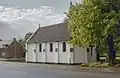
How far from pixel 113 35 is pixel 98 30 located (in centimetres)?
190

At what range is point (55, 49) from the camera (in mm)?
56469

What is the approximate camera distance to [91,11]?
128ft

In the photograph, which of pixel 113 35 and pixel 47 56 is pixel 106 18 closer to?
pixel 113 35

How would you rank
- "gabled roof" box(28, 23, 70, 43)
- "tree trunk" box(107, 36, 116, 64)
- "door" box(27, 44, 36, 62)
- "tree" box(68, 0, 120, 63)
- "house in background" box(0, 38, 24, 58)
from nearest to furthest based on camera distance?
"tree" box(68, 0, 120, 63) < "tree trunk" box(107, 36, 116, 64) < "gabled roof" box(28, 23, 70, 43) < "door" box(27, 44, 36, 62) < "house in background" box(0, 38, 24, 58)

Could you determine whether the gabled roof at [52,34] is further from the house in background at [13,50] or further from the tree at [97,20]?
the house in background at [13,50]

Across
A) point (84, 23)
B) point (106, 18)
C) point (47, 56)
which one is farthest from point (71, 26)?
point (47, 56)

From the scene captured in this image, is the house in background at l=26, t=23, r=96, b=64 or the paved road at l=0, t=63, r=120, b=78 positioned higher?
the house in background at l=26, t=23, r=96, b=64

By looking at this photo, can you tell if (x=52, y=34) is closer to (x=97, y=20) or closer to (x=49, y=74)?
(x=97, y=20)

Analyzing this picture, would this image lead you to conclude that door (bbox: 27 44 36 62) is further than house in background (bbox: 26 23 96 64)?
Yes

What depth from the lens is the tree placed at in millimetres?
37844

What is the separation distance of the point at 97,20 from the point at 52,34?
854 inches

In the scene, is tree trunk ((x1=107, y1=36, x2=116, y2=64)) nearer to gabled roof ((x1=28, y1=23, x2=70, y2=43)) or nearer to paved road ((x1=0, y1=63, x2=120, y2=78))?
paved road ((x1=0, y1=63, x2=120, y2=78))

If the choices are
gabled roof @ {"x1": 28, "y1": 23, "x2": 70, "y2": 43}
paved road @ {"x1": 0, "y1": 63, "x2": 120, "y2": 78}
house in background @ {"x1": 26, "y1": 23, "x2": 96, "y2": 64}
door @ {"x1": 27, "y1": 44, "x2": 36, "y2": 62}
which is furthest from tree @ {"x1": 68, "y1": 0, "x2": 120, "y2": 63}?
door @ {"x1": 27, "y1": 44, "x2": 36, "y2": 62}

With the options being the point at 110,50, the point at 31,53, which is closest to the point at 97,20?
the point at 110,50
